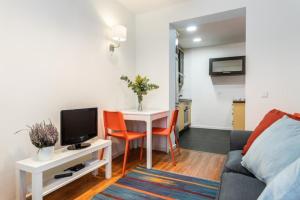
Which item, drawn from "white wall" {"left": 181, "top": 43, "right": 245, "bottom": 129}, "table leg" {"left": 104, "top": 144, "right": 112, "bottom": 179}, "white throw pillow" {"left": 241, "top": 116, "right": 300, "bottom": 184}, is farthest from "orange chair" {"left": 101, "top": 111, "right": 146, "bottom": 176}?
"white wall" {"left": 181, "top": 43, "right": 245, "bottom": 129}

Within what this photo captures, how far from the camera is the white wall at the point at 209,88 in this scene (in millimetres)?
5309

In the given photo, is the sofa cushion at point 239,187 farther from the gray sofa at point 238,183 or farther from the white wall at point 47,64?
the white wall at point 47,64

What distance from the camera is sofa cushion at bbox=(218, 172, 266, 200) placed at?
1.12m

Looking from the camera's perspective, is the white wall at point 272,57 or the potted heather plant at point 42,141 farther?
the white wall at point 272,57

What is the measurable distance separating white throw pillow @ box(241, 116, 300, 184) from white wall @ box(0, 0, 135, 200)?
6.78 feet

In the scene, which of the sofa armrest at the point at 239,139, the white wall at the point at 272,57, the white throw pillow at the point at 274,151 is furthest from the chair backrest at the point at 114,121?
the white wall at the point at 272,57

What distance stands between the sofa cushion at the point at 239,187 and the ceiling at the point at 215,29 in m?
2.55

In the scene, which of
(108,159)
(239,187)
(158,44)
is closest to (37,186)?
(108,159)

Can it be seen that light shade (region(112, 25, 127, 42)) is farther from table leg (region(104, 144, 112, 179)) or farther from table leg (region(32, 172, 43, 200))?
table leg (region(32, 172, 43, 200))

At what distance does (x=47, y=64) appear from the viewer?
206 centimetres

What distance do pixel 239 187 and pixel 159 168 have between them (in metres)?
1.58

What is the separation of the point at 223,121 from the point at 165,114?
118 inches

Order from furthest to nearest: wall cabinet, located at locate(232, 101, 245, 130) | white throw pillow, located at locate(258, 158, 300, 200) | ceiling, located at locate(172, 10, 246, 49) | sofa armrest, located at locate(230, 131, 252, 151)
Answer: wall cabinet, located at locate(232, 101, 245, 130)
ceiling, located at locate(172, 10, 246, 49)
sofa armrest, located at locate(230, 131, 252, 151)
white throw pillow, located at locate(258, 158, 300, 200)

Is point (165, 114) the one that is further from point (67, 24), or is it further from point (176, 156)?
point (67, 24)
